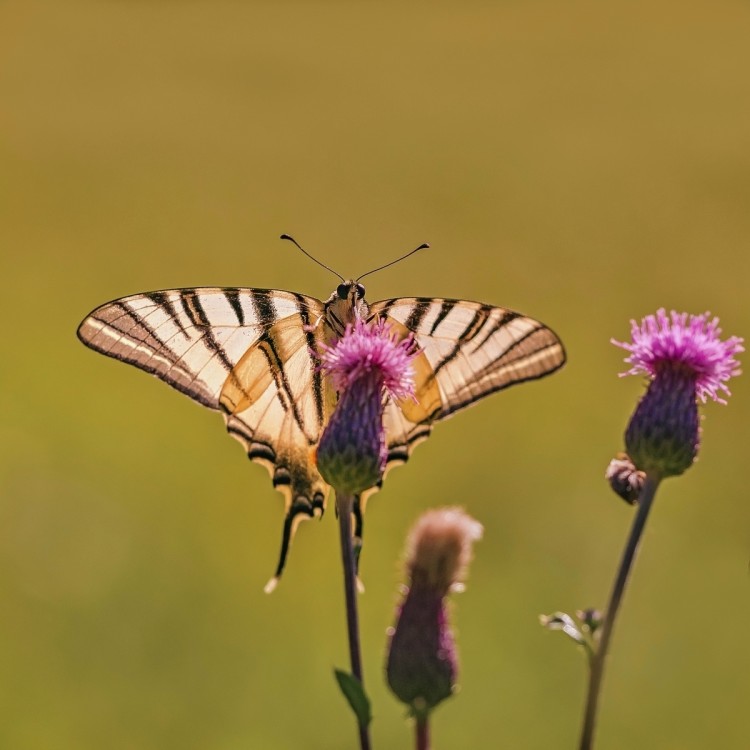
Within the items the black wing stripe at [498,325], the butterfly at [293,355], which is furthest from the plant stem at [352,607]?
the black wing stripe at [498,325]

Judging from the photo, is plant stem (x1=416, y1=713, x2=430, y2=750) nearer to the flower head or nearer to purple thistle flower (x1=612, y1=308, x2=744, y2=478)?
purple thistle flower (x1=612, y1=308, x2=744, y2=478)

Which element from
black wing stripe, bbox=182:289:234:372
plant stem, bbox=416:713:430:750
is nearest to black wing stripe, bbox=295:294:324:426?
Answer: black wing stripe, bbox=182:289:234:372

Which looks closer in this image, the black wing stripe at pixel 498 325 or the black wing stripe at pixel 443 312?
the black wing stripe at pixel 498 325

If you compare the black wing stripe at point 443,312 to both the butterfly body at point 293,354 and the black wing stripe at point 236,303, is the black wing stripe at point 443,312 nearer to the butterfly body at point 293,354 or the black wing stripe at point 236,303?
the butterfly body at point 293,354

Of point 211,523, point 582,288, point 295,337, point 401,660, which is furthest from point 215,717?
point 582,288

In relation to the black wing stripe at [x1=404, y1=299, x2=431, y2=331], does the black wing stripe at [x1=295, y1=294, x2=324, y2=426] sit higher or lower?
lower

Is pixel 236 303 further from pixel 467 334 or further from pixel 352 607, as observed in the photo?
pixel 352 607

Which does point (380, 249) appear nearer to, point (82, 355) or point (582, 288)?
point (582, 288)
